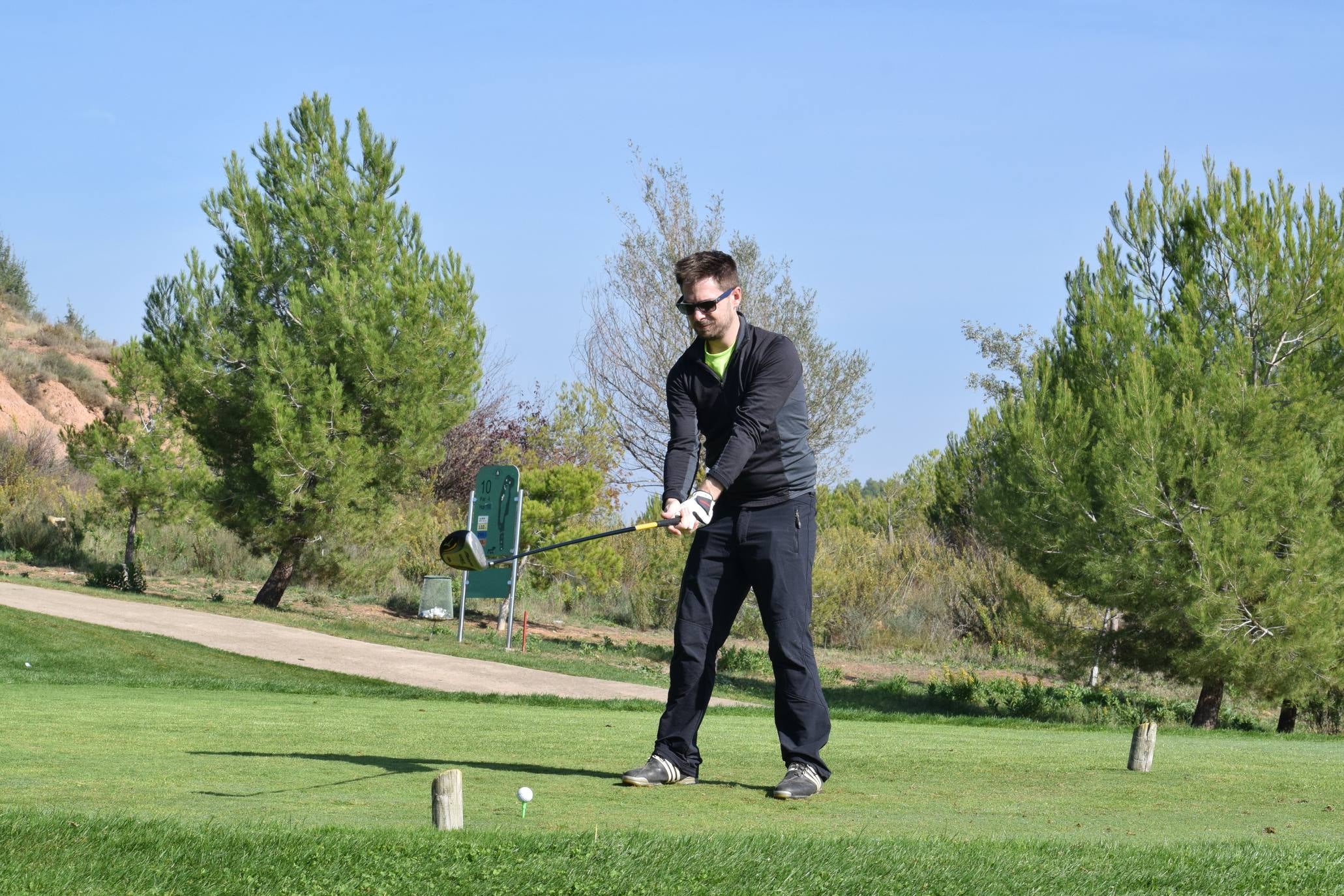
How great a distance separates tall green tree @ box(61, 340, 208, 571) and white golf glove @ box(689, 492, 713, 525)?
19.6 m

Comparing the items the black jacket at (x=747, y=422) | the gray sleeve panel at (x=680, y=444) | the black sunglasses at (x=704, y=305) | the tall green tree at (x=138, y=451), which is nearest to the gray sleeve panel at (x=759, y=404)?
the black jacket at (x=747, y=422)

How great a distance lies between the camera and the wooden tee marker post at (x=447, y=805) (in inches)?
154

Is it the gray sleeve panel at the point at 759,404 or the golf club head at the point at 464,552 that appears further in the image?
the gray sleeve panel at the point at 759,404

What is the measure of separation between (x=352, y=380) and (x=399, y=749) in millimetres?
17046

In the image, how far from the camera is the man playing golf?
5.48 m

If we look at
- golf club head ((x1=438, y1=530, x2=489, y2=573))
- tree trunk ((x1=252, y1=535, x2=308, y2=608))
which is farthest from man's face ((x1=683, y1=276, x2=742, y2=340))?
tree trunk ((x1=252, y1=535, x2=308, y2=608))

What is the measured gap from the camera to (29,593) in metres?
18.9

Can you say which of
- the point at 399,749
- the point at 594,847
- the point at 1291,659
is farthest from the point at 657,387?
the point at 594,847

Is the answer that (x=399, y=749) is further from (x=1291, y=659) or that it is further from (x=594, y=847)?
(x=1291, y=659)

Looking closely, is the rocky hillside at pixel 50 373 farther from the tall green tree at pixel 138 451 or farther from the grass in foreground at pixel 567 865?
the grass in foreground at pixel 567 865

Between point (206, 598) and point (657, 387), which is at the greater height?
point (657, 387)

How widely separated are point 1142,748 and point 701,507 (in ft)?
8.92

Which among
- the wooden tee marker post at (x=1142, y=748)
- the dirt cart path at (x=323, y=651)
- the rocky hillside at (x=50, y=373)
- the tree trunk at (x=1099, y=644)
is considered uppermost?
the rocky hillside at (x=50, y=373)

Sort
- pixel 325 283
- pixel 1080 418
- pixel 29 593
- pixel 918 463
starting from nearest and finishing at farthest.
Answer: pixel 1080 418 → pixel 29 593 → pixel 325 283 → pixel 918 463
